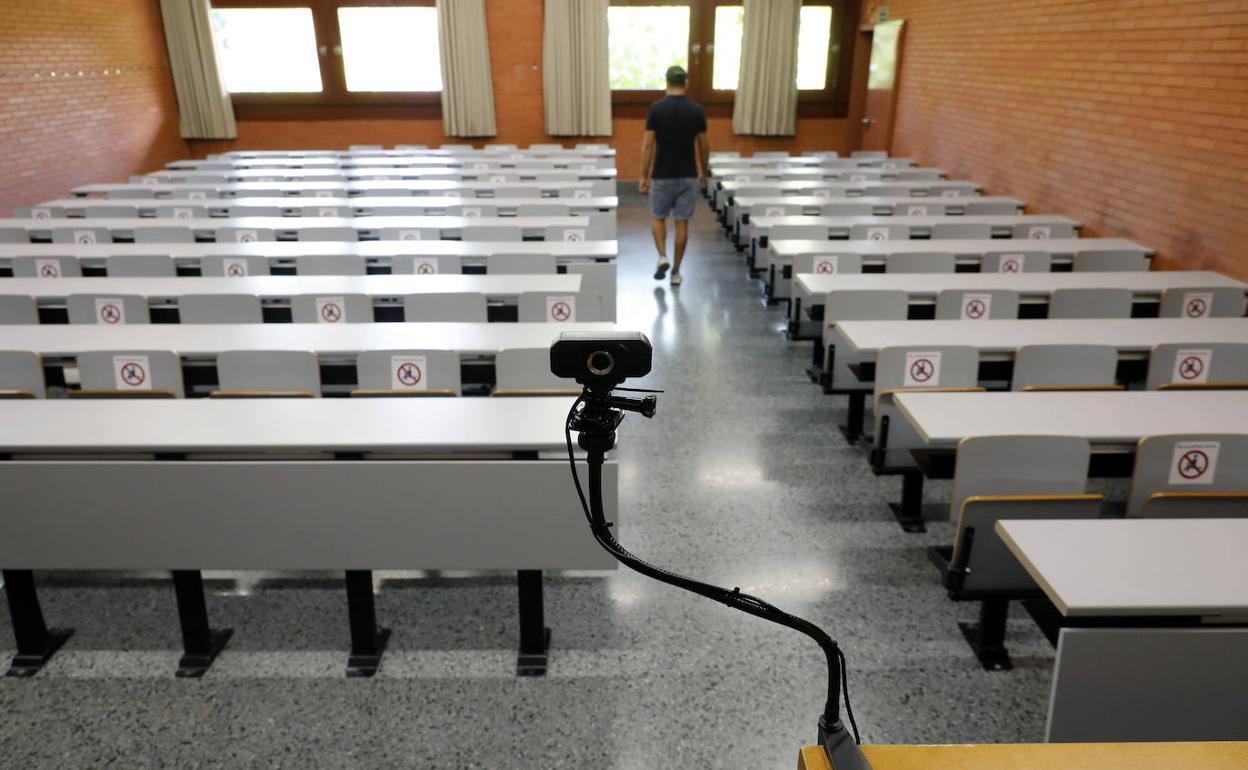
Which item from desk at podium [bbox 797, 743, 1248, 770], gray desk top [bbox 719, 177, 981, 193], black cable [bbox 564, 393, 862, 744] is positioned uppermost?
black cable [bbox 564, 393, 862, 744]

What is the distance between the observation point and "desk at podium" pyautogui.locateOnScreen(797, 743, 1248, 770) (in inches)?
46.0

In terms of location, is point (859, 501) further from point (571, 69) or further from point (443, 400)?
point (571, 69)

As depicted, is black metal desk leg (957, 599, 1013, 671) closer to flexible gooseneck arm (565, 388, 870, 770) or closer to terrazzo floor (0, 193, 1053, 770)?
terrazzo floor (0, 193, 1053, 770)

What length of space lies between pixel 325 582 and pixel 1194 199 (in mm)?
5576

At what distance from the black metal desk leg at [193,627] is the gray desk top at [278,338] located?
1027 mm

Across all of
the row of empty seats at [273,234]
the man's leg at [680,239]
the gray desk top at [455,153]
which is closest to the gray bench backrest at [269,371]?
the row of empty seats at [273,234]

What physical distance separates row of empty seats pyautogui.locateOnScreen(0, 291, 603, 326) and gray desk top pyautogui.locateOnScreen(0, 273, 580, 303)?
0.06 m

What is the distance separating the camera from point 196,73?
40.4ft

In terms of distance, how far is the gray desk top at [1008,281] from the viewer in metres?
4.60

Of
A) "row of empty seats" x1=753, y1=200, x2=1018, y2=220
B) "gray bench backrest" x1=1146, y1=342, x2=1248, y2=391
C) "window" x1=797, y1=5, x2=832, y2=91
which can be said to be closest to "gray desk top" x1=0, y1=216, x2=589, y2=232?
"row of empty seats" x1=753, y1=200, x2=1018, y2=220

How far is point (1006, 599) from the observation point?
266 cm

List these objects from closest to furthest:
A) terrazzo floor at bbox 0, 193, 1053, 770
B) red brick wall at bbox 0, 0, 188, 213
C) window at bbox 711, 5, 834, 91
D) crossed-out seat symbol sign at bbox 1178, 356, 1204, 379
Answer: terrazzo floor at bbox 0, 193, 1053, 770, crossed-out seat symbol sign at bbox 1178, 356, 1204, 379, red brick wall at bbox 0, 0, 188, 213, window at bbox 711, 5, 834, 91

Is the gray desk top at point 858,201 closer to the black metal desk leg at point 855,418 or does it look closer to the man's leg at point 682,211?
the man's leg at point 682,211

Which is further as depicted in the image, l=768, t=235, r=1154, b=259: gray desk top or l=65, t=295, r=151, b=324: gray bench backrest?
l=768, t=235, r=1154, b=259: gray desk top
